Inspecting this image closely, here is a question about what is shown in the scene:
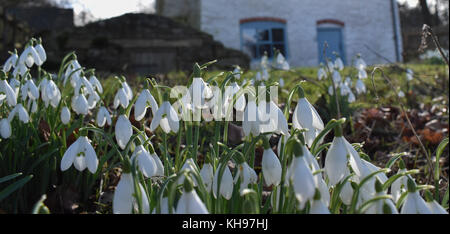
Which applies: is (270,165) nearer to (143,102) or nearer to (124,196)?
(124,196)

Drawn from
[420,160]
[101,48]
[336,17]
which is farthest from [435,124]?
[336,17]

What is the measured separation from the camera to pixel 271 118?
104 centimetres

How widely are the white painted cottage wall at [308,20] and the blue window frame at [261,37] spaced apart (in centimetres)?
24

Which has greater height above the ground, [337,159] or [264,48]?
[264,48]

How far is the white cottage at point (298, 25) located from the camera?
1076 centimetres

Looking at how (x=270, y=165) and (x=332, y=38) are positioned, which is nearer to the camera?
(x=270, y=165)

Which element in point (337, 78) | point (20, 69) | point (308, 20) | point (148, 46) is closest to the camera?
point (20, 69)

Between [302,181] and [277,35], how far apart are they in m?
11.2

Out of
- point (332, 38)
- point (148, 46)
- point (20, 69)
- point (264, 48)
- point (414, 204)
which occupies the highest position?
point (332, 38)

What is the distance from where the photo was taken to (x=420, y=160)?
2.41 metres

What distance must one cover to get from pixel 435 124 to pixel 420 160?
0.78m

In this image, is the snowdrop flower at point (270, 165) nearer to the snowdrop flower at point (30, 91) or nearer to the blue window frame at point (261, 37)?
the snowdrop flower at point (30, 91)

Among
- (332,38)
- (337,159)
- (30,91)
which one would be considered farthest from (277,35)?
(337,159)
